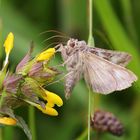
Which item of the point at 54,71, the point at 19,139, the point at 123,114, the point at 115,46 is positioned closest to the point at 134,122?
the point at 123,114

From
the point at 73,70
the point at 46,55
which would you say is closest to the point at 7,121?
the point at 46,55

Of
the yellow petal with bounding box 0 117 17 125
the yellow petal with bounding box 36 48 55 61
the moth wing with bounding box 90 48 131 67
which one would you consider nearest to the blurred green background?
the moth wing with bounding box 90 48 131 67

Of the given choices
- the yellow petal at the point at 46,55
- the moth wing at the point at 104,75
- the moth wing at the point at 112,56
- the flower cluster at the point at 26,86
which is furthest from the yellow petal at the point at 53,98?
the moth wing at the point at 112,56

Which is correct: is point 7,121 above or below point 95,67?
below

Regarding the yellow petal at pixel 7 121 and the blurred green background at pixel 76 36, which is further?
the blurred green background at pixel 76 36

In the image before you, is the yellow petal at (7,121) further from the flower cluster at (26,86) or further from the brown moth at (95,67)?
the brown moth at (95,67)

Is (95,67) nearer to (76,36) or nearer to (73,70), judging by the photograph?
(73,70)
